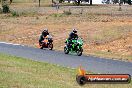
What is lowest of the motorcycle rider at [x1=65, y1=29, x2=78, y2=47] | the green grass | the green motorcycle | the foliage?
the foliage

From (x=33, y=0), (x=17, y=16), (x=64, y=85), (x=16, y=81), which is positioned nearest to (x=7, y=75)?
(x=16, y=81)

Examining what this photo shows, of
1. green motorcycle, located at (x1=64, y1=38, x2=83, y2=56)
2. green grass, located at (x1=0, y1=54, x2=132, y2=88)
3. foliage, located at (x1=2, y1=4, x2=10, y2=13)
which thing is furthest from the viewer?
foliage, located at (x1=2, y1=4, x2=10, y2=13)

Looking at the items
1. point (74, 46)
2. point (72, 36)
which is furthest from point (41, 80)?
point (72, 36)

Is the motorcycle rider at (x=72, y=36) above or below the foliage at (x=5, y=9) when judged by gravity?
above

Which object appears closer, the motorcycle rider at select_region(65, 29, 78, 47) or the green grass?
the green grass

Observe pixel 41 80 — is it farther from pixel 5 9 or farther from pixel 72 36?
pixel 5 9

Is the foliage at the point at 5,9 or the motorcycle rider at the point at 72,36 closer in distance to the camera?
the motorcycle rider at the point at 72,36

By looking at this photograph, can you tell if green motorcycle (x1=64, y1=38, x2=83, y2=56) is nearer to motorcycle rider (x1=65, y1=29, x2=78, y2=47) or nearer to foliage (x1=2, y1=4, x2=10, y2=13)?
motorcycle rider (x1=65, y1=29, x2=78, y2=47)

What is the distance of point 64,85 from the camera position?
1299 centimetres

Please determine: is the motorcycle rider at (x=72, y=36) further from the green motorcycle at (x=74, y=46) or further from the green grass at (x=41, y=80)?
the green grass at (x=41, y=80)

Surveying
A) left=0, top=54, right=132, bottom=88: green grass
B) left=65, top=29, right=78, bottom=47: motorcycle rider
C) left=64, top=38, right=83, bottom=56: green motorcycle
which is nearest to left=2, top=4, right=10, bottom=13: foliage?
left=65, top=29, right=78, bottom=47: motorcycle rider

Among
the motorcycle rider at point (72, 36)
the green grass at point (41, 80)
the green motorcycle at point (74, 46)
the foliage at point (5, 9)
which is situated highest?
the green grass at point (41, 80)

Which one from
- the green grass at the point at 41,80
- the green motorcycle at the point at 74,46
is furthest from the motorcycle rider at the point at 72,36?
the green grass at the point at 41,80

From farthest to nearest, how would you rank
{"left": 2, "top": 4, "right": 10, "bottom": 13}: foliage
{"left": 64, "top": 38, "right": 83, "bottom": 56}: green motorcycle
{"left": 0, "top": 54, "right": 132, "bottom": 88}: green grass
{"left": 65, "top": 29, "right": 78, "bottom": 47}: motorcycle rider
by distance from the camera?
{"left": 2, "top": 4, "right": 10, "bottom": 13}: foliage
{"left": 65, "top": 29, "right": 78, "bottom": 47}: motorcycle rider
{"left": 64, "top": 38, "right": 83, "bottom": 56}: green motorcycle
{"left": 0, "top": 54, "right": 132, "bottom": 88}: green grass
